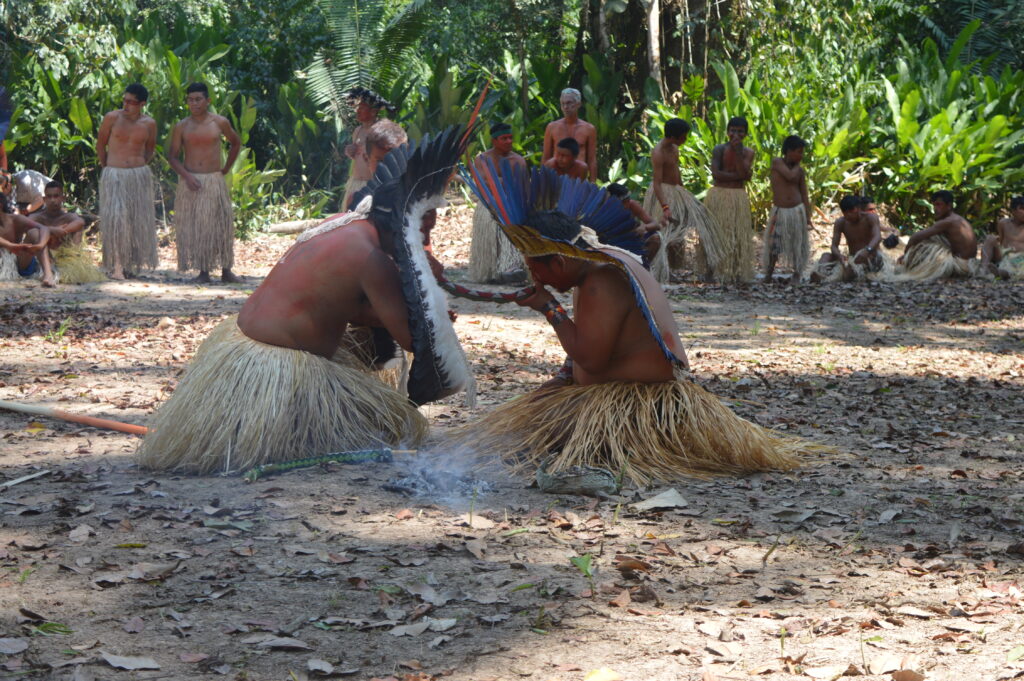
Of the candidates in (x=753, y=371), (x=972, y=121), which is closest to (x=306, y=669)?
(x=753, y=371)

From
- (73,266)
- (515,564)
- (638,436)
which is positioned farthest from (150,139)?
(515,564)

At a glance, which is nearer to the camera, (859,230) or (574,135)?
(574,135)

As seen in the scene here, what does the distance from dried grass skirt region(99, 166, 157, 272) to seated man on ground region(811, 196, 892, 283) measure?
5.72 m

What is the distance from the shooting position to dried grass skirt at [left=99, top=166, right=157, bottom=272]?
9.02 metres

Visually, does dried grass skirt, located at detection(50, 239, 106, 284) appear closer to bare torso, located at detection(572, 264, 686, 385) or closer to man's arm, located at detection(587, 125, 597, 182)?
man's arm, located at detection(587, 125, 597, 182)

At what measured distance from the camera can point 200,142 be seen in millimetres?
9102

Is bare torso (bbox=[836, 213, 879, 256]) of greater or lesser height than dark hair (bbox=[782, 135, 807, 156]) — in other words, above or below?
below

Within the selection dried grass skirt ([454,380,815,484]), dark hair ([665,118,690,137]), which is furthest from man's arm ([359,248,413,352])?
dark hair ([665,118,690,137])

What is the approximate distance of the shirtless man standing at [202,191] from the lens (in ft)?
29.8

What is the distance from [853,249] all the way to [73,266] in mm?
6753

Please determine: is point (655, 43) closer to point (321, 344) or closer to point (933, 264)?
point (933, 264)

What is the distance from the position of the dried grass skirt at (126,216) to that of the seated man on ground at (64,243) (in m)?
0.21

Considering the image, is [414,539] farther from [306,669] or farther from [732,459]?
[732,459]

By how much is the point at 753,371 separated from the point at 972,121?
26.8ft
